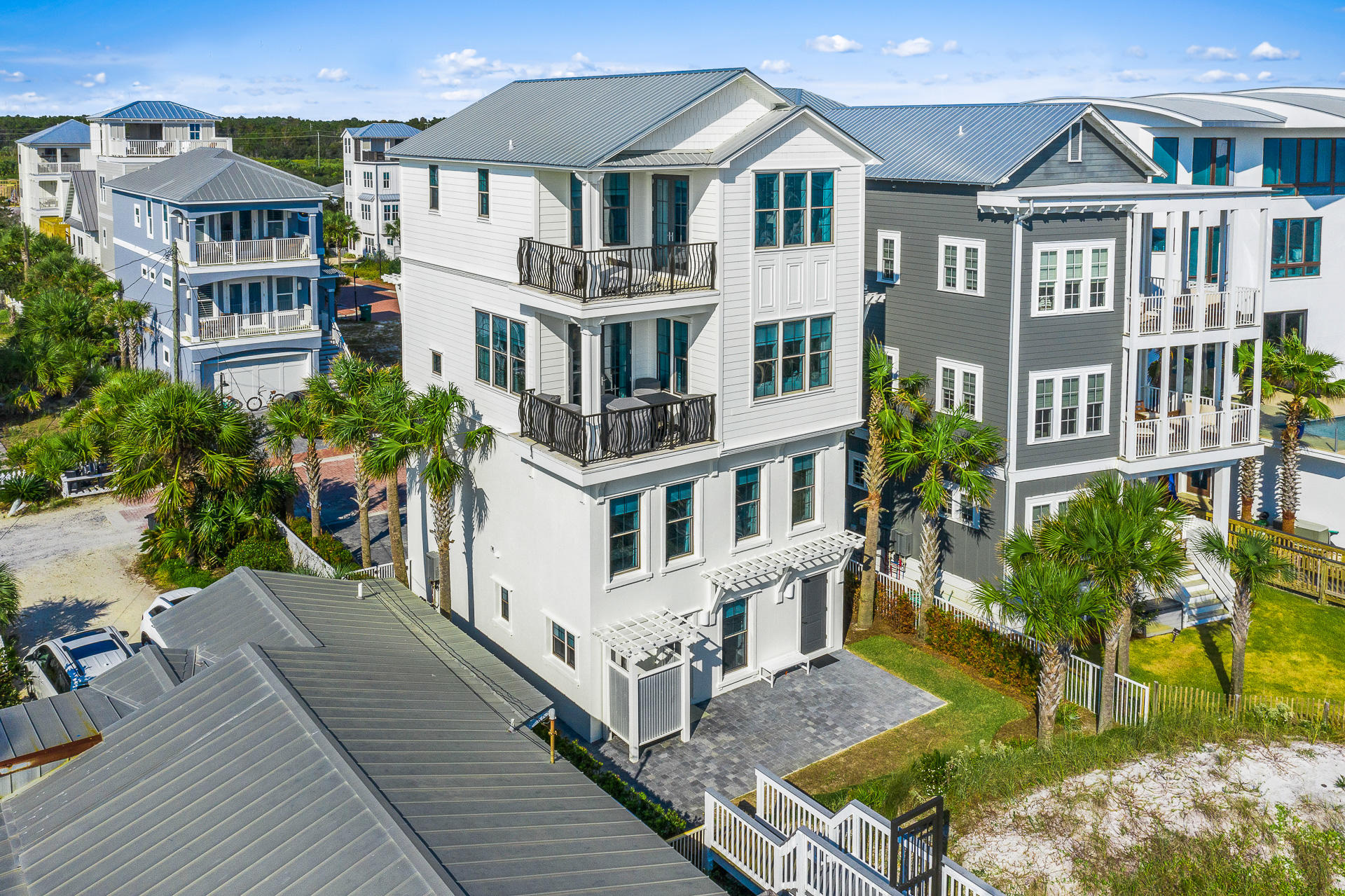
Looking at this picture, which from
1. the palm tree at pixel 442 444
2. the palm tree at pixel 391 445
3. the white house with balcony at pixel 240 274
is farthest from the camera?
the white house with balcony at pixel 240 274

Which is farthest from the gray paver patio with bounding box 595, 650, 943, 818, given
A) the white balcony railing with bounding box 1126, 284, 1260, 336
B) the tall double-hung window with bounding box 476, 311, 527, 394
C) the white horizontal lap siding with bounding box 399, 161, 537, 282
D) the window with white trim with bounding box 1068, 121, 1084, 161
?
the window with white trim with bounding box 1068, 121, 1084, 161

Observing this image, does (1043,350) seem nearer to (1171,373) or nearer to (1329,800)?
(1171,373)

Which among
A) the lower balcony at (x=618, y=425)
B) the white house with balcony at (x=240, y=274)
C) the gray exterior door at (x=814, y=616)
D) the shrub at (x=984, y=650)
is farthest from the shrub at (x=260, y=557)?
the shrub at (x=984, y=650)

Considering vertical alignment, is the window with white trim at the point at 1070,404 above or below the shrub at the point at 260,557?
above

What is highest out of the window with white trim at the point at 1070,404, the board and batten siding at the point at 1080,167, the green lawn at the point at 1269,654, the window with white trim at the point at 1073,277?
the board and batten siding at the point at 1080,167

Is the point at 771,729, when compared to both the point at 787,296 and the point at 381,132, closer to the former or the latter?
the point at 787,296

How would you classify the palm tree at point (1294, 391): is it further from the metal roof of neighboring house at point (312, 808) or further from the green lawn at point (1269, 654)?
the metal roof of neighboring house at point (312, 808)

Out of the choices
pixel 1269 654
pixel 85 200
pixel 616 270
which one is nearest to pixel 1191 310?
pixel 1269 654
